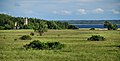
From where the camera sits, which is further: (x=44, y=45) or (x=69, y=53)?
(x=44, y=45)

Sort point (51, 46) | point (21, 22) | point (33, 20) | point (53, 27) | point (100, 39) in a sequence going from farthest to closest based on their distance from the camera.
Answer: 1. point (33, 20)
2. point (21, 22)
3. point (53, 27)
4. point (100, 39)
5. point (51, 46)

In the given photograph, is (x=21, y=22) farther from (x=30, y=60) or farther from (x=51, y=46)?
(x=30, y=60)

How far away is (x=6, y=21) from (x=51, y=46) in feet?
458

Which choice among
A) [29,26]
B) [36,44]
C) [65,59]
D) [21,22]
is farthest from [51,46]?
[21,22]

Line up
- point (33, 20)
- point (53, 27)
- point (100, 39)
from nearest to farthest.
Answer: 1. point (100, 39)
2. point (53, 27)
3. point (33, 20)

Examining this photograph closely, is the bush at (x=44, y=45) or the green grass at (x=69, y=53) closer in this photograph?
the green grass at (x=69, y=53)

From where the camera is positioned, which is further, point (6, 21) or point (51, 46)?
point (6, 21)

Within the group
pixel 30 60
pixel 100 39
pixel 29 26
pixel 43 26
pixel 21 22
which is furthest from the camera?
pixel 21 22

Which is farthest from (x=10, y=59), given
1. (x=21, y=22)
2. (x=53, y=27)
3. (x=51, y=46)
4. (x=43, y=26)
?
(x=21, y=22)

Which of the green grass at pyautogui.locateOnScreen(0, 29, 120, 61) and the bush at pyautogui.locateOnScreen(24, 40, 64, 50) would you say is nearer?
the green grass at pyautogui.locateOnScreen(0, 29, 120, 61)

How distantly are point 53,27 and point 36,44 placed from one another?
13061 centimetres

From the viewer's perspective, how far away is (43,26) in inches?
3369

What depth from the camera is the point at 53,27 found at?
168m

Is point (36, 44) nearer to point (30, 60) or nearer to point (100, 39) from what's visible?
point (30, 60)
